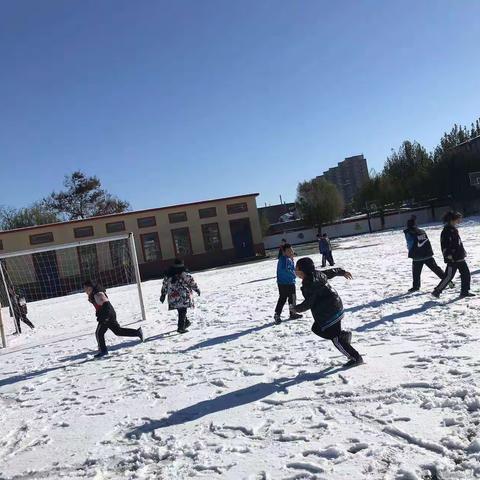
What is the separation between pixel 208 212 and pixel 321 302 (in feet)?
111

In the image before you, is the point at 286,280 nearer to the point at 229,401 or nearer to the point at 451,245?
the point at 451,245

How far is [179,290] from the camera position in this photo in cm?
1016

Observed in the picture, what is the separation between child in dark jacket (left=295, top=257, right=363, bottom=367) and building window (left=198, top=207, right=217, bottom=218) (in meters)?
33.5

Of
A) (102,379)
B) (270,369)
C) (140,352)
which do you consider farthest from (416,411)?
(140,352)

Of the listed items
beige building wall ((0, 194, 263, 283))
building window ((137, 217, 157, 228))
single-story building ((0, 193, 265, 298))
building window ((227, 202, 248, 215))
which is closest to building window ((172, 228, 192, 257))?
single-story building ((0, 193, 265, 298))

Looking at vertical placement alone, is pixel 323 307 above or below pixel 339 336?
above

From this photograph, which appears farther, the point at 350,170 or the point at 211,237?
the point at 350,170

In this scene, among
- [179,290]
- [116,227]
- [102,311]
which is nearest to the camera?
[102,311]

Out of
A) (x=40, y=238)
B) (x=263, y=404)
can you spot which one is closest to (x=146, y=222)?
(x=40, y=238)

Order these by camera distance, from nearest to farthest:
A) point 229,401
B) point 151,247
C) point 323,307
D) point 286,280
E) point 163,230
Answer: point 229,401 → point 323,307 → point 286,280 → point 151,247 → point 163,230

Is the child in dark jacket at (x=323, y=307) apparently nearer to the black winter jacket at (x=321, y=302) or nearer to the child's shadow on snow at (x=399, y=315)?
the black winter jacket at (x=321, y=302)

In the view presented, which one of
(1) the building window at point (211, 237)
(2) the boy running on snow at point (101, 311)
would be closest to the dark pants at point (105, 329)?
(2) the boy running on snow at point (101, 311)

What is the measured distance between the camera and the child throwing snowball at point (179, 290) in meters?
10.1

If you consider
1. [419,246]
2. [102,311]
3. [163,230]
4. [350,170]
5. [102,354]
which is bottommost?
[102,354]
